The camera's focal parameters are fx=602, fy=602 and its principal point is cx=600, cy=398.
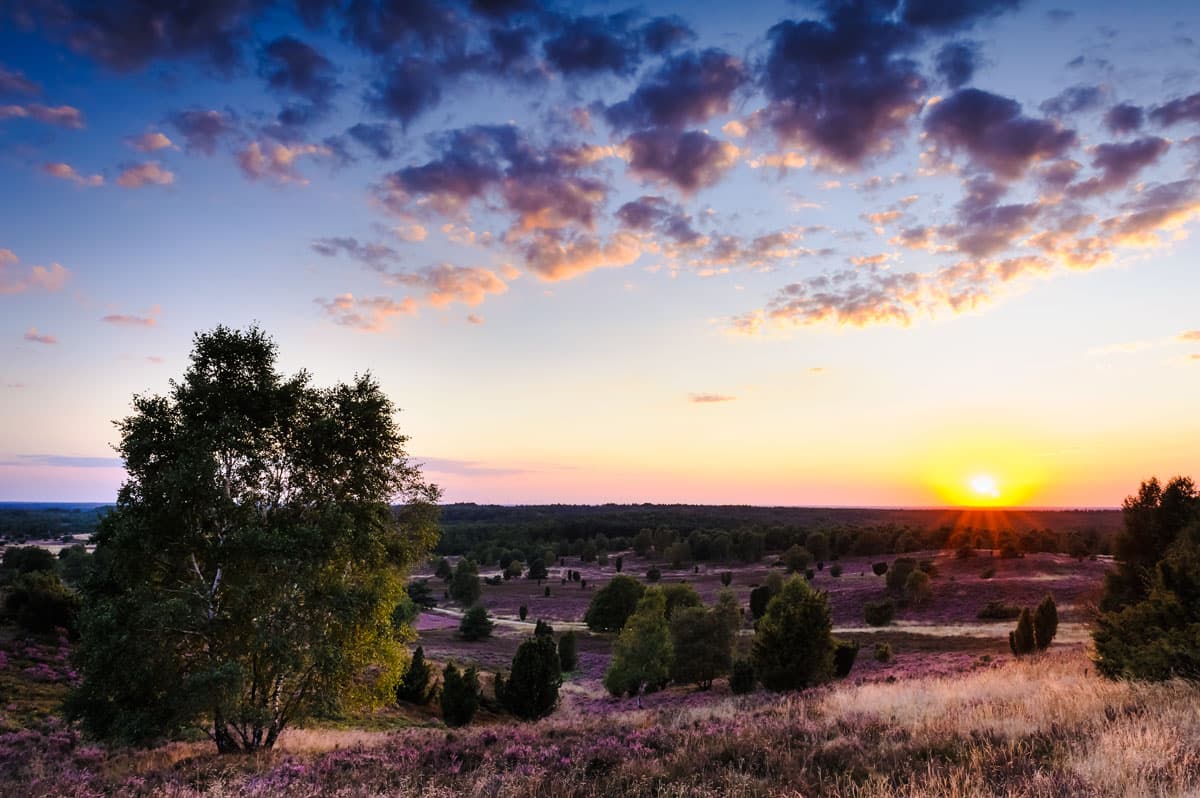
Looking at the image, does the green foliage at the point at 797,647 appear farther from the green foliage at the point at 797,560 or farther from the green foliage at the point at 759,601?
the green foliage at the point at 797,560

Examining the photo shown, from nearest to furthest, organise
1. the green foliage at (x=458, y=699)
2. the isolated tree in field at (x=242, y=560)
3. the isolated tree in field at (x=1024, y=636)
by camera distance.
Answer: the isolated tree in field at (x=242, y=560) → the green foliage at (x=458, y=699) → the isolated tree in field at (x=1024, y=636)

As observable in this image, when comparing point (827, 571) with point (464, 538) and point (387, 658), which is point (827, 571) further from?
point (464, 538)

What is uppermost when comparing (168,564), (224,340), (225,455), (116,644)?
(224,340)

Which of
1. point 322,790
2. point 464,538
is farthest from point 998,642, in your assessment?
point 464,538

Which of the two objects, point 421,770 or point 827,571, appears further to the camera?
point 827,571

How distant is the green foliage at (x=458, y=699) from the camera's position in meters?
33.2

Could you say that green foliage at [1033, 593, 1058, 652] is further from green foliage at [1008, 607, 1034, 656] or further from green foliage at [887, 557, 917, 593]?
green foliage at [887, 557, 917, 593]

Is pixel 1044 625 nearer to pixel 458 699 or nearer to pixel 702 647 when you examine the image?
pixel 702 647

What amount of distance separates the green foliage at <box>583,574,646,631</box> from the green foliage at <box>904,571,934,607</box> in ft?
105

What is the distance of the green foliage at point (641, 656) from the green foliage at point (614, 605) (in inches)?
1224

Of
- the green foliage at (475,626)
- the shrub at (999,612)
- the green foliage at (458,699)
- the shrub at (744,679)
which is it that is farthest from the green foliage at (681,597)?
the green foliage at (458,699)

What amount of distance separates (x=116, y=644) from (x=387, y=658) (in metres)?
6.77

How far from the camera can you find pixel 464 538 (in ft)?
635

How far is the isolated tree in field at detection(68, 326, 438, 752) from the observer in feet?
49.6
